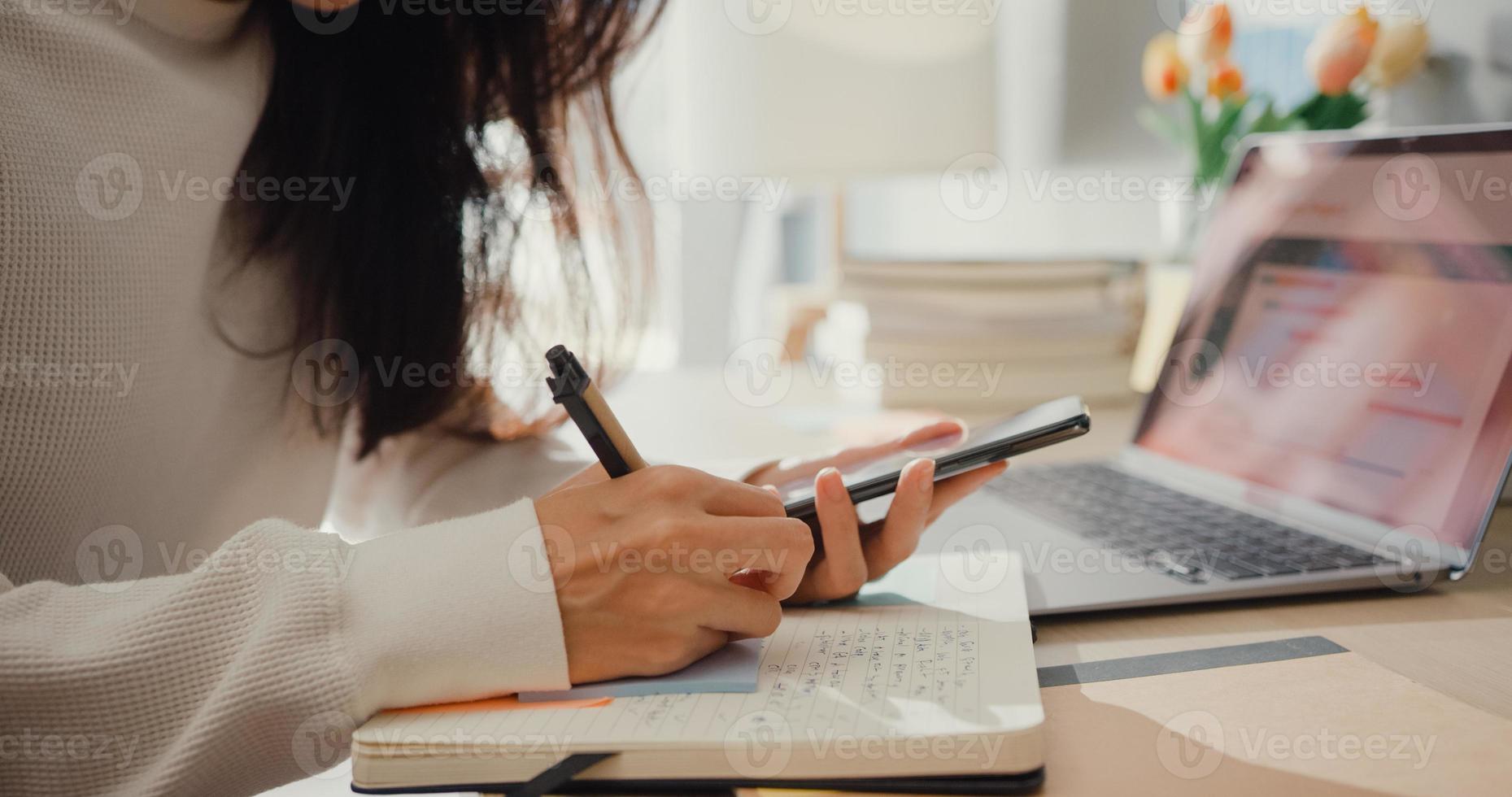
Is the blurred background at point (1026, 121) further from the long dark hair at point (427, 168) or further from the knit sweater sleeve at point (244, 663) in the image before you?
the knit sweater sleeve at point (244, 663)

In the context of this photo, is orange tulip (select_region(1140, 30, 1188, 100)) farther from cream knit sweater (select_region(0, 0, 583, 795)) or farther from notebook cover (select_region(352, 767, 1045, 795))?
notebook cover (select_region(352, 767, 1045, 795))

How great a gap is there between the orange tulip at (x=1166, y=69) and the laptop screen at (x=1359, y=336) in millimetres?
387

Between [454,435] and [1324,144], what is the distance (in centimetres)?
71

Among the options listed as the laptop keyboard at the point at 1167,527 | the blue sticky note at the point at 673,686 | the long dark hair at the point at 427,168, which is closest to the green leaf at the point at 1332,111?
the laptop keyboard at the point at 1167,527

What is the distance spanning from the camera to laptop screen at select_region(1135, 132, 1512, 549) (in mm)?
618

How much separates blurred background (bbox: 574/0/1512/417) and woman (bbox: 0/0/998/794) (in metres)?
0.15

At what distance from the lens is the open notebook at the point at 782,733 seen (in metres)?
0.36

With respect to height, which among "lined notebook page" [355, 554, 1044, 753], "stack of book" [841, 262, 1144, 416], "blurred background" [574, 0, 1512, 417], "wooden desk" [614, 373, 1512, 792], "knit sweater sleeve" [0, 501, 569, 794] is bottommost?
"knit sweater sleeve" [0, 501, 569, 794]

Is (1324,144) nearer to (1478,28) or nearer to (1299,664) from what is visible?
(1478,28)

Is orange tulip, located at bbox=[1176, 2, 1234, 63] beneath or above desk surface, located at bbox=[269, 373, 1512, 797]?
above

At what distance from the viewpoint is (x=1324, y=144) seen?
0.82 m

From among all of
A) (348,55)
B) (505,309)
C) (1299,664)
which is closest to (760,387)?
(505,309)

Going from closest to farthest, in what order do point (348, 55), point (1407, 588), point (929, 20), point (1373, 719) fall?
1. point (1373, 719)
2. point (1407, 588)
3. point (348, 55)
4. point (929, 20)

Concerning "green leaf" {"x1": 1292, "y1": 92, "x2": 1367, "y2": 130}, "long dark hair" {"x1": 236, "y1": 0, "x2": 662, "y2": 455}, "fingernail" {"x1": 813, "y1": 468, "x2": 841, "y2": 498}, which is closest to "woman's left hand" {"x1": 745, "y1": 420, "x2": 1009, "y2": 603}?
"fingernail" {"x1": 813, "y1": 468, "x2": 841, "y2": 498}
